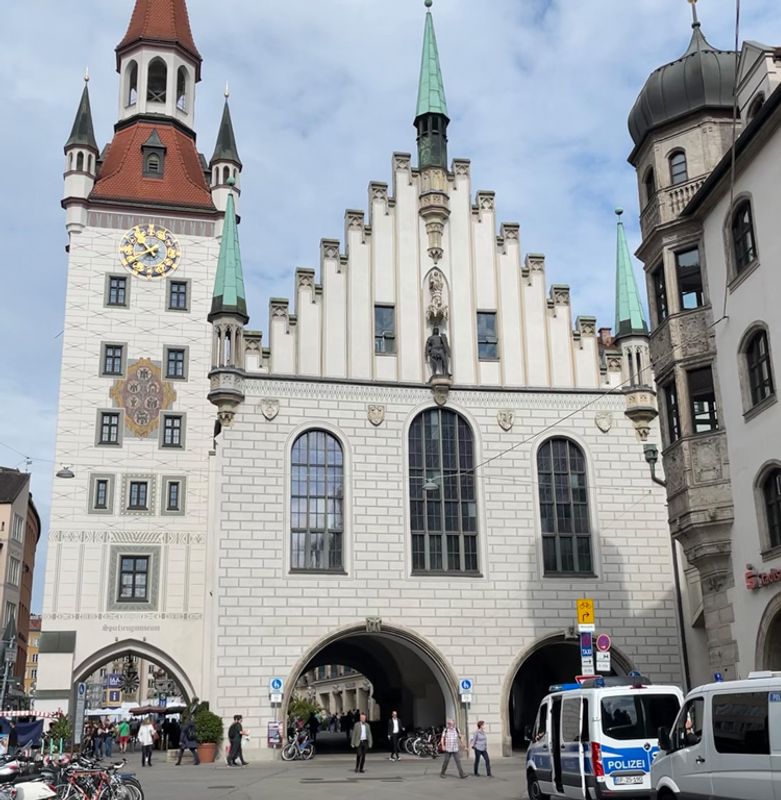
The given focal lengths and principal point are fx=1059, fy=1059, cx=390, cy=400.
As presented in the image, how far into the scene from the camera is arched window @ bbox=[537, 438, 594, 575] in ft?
106

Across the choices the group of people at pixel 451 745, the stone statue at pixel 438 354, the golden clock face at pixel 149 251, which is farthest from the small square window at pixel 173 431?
the group of people at pixel 451 745

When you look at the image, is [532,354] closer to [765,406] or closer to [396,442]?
[396,442]

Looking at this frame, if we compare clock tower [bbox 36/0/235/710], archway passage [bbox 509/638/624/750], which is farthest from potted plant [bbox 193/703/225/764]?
archway passage [bbox 509/638/624/750]

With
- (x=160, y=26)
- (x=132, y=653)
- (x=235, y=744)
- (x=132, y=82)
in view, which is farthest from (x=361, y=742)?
(x=160, y=26)

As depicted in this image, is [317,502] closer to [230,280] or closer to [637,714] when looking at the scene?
[230,280]

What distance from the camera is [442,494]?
3222 centimetres

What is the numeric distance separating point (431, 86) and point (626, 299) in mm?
9947

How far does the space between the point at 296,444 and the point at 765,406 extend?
50.8 feet

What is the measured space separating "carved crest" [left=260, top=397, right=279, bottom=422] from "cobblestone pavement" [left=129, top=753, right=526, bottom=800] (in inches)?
386

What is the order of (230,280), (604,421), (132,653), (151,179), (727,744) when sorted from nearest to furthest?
(727,744)
(230,280)
(604,421)
(132,653)
(151,179)

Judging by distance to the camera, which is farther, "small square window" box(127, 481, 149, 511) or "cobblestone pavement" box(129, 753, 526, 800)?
"small square window" box(127, 481, 149, 511)

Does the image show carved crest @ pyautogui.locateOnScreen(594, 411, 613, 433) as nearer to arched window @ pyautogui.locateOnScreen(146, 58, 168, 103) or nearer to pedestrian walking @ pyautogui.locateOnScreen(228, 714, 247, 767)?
pedestrian walking @ pyautogui.locateOnScreen(228, 714, 247, 767)

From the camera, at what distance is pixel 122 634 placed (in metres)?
37.9

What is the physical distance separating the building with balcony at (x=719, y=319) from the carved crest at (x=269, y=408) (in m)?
12.1
